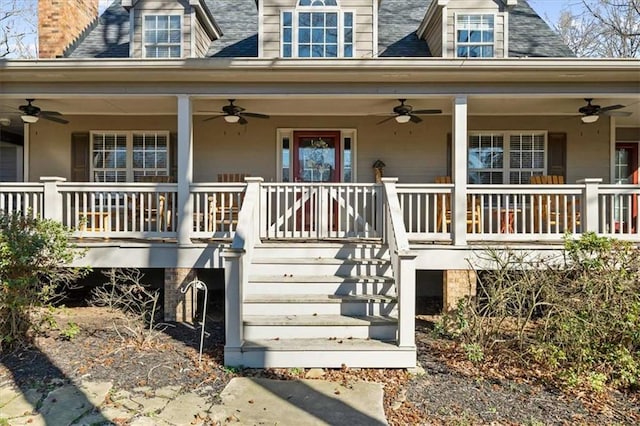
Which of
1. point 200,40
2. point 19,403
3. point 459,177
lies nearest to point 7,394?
point 19,403

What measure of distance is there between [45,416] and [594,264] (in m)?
5.45

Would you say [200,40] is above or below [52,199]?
above

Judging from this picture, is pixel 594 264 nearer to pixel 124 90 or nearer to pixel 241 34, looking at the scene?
pixel 124 90

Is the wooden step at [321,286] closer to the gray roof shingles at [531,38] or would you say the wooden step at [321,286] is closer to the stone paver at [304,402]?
the stone paver at [304,402]

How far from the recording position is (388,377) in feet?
15.2

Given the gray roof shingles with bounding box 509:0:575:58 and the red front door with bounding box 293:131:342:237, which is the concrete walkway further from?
the gray roof shingles with bounding box 509:0:575:58

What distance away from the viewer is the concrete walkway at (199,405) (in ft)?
12.0

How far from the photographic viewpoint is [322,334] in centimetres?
508

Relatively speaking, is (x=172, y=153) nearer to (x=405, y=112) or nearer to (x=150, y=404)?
(x=405, y=112)

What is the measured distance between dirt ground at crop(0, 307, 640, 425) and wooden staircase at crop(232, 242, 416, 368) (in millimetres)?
148

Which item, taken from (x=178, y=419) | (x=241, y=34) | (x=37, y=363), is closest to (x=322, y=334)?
(x=178, y=419)

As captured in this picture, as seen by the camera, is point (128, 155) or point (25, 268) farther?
point (128, 155)

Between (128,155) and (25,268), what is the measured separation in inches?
168

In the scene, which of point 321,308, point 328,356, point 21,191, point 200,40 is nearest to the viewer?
point 328,356
